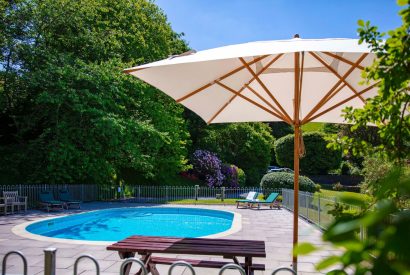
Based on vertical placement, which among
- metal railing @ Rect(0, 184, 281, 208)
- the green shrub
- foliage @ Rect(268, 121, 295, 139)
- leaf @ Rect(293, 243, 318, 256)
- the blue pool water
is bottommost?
the blue pool water

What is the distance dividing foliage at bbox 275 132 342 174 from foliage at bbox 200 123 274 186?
1.44 metres

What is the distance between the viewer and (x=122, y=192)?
2438 centimetres

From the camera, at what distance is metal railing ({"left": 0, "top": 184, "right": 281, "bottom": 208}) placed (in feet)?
60.1

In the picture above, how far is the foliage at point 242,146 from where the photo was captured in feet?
111

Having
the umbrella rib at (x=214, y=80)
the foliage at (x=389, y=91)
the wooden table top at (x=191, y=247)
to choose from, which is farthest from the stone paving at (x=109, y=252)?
the umbrella rib at (x=214, y=80)

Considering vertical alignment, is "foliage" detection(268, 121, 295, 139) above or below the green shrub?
above

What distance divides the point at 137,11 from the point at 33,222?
56.8ft

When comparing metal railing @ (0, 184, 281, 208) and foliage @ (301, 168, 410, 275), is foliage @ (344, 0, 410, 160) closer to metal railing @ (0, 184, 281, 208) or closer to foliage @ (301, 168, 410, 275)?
foliage @ (301, 168, 410, 275)

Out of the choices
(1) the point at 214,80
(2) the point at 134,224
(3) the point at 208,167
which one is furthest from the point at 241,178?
(1) the point at 214,80

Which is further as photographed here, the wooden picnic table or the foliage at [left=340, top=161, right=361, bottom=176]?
the foliage at [left=340, top=161, right=361, bottom=176]

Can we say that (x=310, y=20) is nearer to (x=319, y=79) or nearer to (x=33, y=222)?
(x=319, y=79)

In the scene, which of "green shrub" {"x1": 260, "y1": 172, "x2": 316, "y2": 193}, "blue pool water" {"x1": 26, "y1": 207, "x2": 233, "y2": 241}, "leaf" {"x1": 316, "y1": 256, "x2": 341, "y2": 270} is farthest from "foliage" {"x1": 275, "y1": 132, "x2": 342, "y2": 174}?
"leaf" {"x1": 316, "y1": 256, "x2": 341, "y2": 270}

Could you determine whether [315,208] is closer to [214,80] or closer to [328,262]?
[214,80]

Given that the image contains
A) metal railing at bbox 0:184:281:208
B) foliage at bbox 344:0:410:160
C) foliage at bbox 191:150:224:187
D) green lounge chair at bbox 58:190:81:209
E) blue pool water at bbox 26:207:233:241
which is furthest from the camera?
foliage at bbox 191:150:224:187
